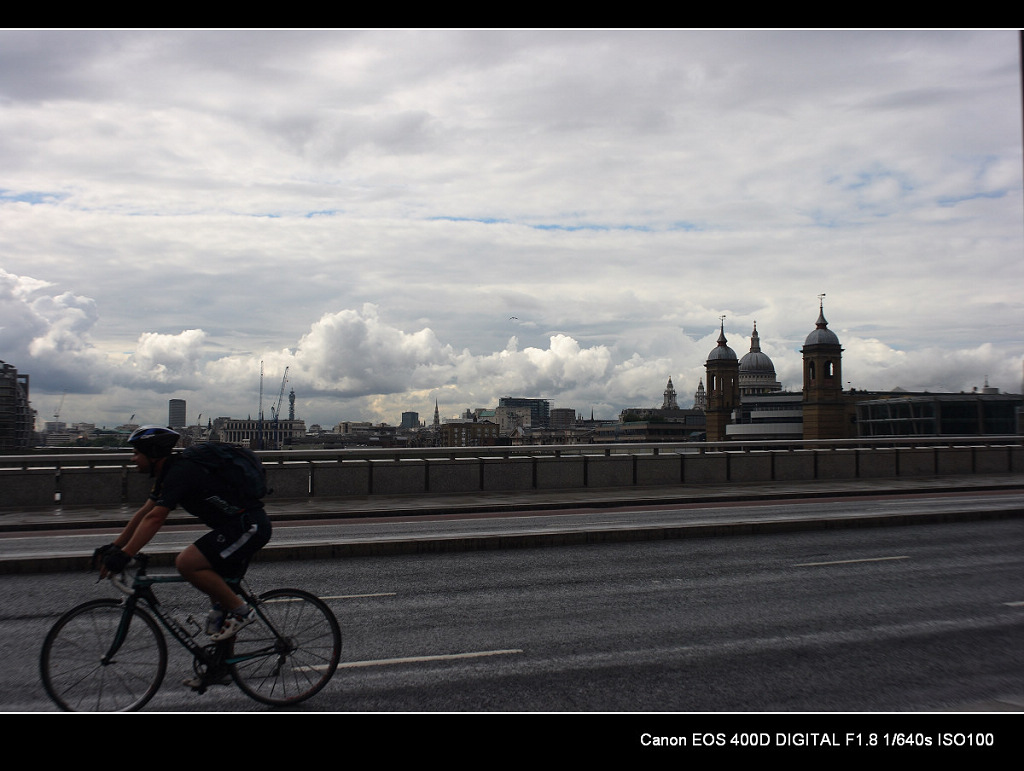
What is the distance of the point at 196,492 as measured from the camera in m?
5.18

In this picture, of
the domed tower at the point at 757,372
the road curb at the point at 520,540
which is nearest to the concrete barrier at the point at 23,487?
the road curb at the point at 520,540

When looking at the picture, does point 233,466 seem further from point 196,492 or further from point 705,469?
point 705,469

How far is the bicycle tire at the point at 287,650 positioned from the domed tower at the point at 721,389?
145 m

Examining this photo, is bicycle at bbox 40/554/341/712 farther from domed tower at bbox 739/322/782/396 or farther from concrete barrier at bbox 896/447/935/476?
domed tower at bbox 739/322/782/396

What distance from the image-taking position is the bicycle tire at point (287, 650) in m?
5.40

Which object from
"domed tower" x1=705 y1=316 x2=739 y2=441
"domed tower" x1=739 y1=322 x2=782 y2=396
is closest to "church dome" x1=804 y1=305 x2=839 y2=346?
"domed tower" x1=705 y1=316 x2=739 y2=441

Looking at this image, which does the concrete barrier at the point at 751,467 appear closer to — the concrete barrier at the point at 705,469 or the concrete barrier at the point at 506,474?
the concrete barrier at the point at 705,469

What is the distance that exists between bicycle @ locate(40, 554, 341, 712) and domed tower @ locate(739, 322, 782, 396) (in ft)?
587

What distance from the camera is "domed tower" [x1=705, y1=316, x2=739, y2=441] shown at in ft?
481

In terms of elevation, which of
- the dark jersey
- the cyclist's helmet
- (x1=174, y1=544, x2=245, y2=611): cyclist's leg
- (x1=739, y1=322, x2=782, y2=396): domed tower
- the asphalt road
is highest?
(x1=739, y1=322, x2=782, y2=396): domed tower

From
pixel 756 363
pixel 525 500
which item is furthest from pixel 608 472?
pixel 756 363

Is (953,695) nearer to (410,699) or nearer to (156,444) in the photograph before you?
(410,699)
